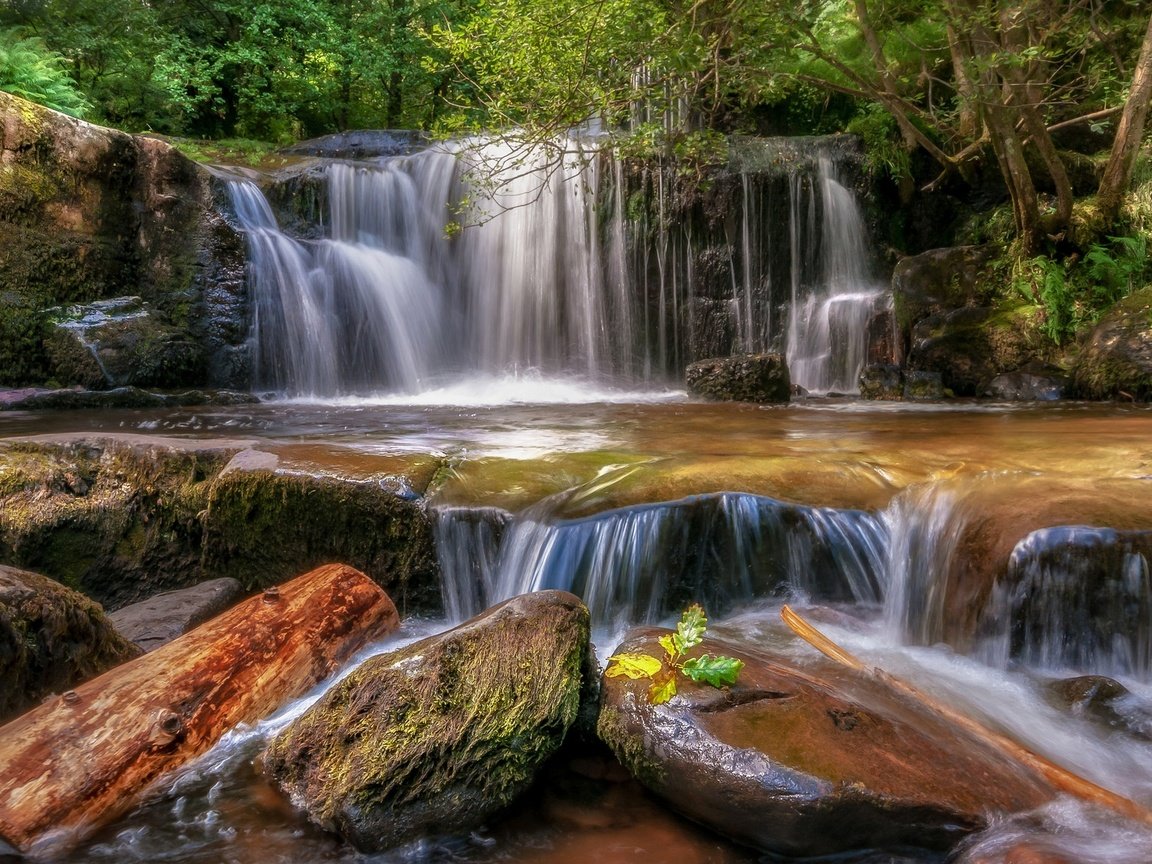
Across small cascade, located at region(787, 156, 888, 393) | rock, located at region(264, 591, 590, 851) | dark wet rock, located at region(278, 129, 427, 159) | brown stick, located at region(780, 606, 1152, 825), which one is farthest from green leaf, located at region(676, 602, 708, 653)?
dark wet rock, located at region(278, 129, 427, 159)

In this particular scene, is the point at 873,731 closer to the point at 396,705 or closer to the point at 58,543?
the point at 396,705

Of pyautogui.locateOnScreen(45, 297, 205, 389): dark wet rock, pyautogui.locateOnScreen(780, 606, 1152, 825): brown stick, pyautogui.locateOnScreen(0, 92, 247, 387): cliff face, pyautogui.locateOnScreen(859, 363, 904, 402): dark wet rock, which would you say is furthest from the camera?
pyautogui.locateOnScreen(0, 92, 247, 387): cliff face

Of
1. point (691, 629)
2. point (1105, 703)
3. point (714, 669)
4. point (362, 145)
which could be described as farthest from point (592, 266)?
point (714, 669)

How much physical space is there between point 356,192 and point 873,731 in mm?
12015

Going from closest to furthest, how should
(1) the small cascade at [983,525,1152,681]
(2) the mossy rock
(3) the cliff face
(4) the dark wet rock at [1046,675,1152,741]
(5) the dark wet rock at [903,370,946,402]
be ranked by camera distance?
(4) the dark wet rock at [1046,675,1152,741], (1) the small cascade at [983,525,1152,681], (2) the mossy rock, (5) the dark wet rock at [903,370,946,402], (3) the cliff face

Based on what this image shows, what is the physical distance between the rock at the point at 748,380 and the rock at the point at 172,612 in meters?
5.99

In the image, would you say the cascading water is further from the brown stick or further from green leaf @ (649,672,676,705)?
green leaf @ (649,672,676,705)

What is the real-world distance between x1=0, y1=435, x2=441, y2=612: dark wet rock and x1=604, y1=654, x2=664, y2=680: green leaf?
1.94m

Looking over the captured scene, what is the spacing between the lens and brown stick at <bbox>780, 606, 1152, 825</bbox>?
259 centimetres

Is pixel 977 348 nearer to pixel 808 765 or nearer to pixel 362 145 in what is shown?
pixel 808 765

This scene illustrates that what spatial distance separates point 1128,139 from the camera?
895 cm

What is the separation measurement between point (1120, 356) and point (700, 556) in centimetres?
664

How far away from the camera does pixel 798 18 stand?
311 inches

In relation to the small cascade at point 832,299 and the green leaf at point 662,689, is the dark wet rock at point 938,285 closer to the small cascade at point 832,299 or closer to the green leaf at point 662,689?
the small cascade at point 832,299
